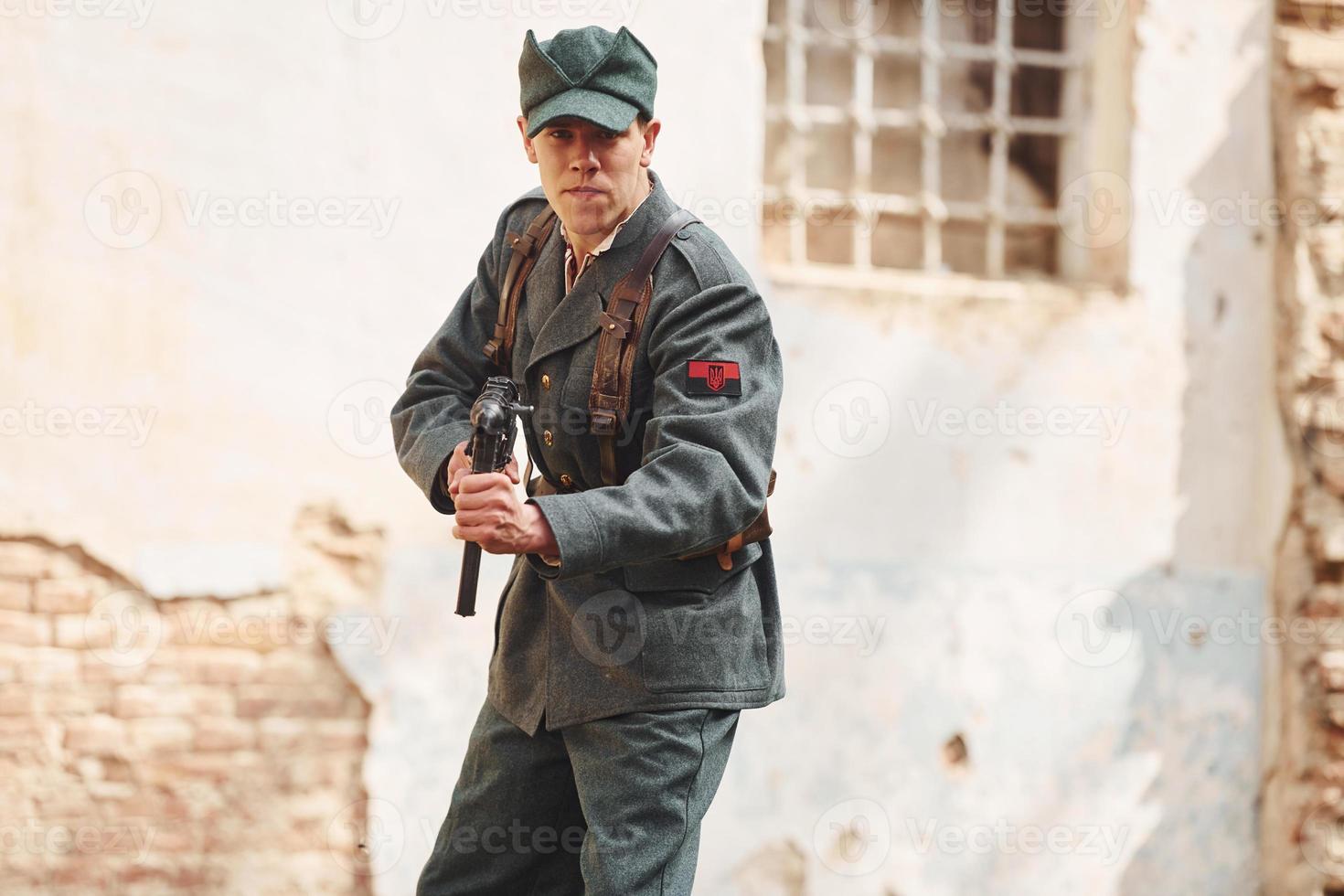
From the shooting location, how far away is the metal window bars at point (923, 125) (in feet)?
15.1

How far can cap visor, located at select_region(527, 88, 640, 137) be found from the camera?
2.37m

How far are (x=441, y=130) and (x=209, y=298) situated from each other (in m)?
0.83

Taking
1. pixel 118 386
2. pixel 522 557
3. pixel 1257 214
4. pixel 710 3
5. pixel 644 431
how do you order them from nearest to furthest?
pixel 644 431, pixel 522 557, pixel 118 386, pixel 710 3, pixel 1257 214

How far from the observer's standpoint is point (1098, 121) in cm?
470

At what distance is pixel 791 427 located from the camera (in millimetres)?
4355

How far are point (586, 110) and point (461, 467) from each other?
64 centimetres

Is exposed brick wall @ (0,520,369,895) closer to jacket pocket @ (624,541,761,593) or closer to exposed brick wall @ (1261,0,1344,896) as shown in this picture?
jacket pocket @ (624,541,761,593)

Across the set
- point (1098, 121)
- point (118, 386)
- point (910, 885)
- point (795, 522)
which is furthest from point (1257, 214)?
point (118, 386)

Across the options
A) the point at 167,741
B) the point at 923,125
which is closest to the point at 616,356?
the point at 167,741

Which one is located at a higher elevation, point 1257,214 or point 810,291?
point 1257,214

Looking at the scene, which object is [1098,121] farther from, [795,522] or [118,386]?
[118,386]

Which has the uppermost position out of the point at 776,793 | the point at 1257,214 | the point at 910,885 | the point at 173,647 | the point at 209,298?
the point at 1257,214

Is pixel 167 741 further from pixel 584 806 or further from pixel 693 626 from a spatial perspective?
pixel 693 626

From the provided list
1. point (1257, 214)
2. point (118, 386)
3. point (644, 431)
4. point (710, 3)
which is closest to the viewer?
point (644, 431)
